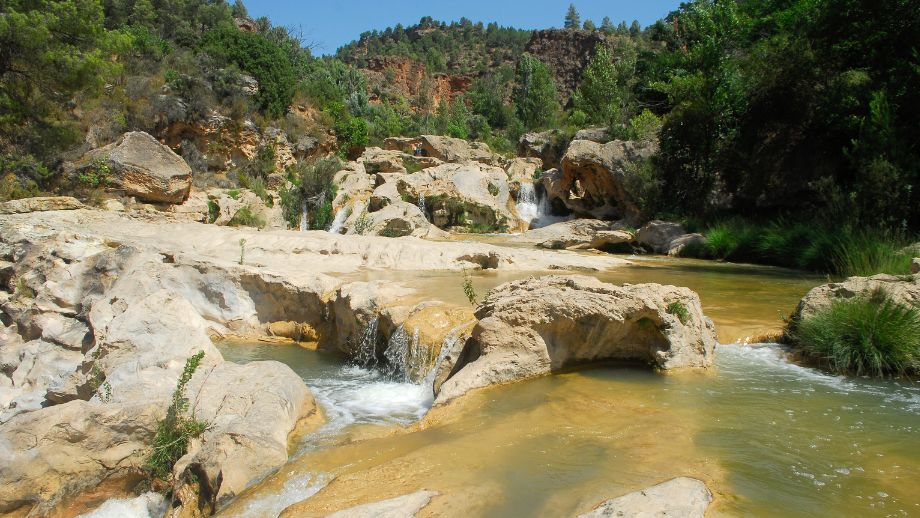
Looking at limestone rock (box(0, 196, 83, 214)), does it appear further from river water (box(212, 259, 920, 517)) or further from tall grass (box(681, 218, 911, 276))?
tall grass (box(681, 218, 911, 276))

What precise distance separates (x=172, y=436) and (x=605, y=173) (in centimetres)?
2016

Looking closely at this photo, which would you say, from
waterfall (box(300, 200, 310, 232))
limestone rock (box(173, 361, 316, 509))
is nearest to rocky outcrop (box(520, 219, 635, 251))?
waterfall (box(300, 200, 310, 232))

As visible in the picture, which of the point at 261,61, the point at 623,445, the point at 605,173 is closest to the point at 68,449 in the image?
the point at 623,445

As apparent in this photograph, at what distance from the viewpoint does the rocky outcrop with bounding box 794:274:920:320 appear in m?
5.81

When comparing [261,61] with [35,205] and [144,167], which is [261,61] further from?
[35,205]

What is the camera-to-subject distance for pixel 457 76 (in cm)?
7700

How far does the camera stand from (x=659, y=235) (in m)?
17.6

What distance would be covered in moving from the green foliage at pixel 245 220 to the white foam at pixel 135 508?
1323 cm

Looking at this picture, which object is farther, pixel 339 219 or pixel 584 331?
pixel 339 219

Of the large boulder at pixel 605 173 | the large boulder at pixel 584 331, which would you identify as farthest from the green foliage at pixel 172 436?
the large boulder at pixel 605 173

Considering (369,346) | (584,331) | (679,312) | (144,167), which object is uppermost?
(144,167)

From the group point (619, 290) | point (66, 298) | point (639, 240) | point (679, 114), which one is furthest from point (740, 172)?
point (66, 298)

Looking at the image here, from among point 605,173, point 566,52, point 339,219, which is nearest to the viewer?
point 339,219

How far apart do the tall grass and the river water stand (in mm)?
3553
